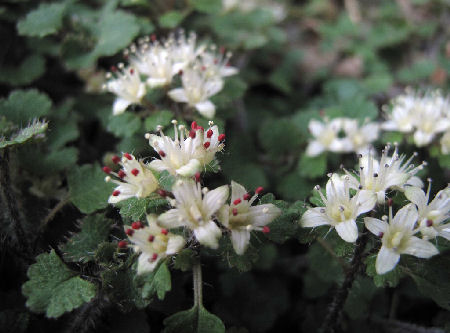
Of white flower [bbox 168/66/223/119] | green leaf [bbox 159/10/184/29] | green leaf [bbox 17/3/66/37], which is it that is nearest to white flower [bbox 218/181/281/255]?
white flower [bbox 168/66/223/119]

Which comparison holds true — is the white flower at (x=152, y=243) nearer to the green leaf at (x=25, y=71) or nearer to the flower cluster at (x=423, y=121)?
the flower cluster at (x=423, y=121)

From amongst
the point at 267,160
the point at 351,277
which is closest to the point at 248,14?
the point at 267,160

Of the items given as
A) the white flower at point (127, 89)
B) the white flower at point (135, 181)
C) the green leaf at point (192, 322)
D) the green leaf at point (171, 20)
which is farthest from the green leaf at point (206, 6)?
the green leaf at point (192, 322)

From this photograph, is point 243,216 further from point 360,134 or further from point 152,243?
point 360,134

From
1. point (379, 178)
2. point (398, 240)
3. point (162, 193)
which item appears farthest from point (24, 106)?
point (398, 240)

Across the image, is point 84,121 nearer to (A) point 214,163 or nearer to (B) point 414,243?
(A) point 214,163

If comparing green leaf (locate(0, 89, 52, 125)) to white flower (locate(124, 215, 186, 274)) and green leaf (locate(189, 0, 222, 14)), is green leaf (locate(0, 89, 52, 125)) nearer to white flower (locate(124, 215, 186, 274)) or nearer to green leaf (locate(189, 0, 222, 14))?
white flower (locate(124, 215, 186, 274))
